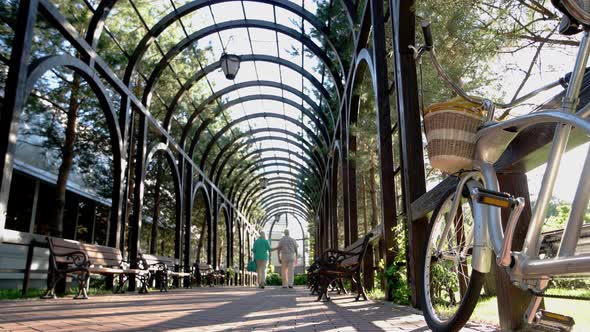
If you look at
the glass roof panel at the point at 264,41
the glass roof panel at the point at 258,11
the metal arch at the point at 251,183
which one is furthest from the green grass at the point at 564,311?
the metal arch at the point at 251,183

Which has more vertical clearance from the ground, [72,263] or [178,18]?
[178,18]

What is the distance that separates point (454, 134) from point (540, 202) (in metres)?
0.58

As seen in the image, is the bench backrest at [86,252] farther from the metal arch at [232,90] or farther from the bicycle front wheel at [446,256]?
the metal arch at [232,90]

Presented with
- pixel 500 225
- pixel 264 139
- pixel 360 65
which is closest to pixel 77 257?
pixel 360 65

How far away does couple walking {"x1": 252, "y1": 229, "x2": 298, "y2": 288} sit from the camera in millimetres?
12086

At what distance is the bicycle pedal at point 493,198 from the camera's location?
1.78m

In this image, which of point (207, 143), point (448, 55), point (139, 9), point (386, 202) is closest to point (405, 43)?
point (448, 55)

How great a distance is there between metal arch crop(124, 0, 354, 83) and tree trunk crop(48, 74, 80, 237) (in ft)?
3.71

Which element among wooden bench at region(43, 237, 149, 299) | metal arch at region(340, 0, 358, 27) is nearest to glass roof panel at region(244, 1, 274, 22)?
metal arch at region(340, 0, 358, 27)

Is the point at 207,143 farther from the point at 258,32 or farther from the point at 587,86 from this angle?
the point at 587,86

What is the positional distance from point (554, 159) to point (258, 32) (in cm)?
1249

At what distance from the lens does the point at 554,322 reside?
1533 mm

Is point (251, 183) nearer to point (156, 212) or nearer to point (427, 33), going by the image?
point (156, 212)

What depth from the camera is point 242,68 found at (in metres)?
15.3
